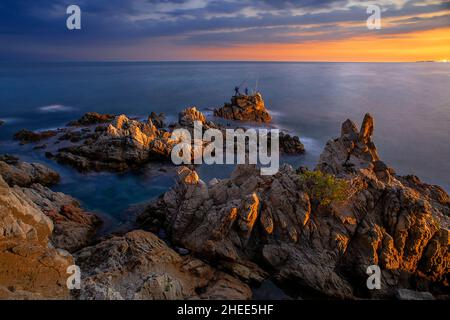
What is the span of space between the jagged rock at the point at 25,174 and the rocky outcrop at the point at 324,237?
58.4 feet

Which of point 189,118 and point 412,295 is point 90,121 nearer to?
point 189,118

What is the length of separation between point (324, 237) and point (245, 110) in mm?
52065

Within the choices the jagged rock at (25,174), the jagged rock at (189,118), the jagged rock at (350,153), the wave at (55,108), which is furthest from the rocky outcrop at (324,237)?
the wave at (55,108)

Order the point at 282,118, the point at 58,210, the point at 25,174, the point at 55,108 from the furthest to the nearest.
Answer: the point at 55,108 → the point at 282,118 → the point at 25,174 → the point at 58,210

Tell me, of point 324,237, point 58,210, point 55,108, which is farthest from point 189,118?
point 55,108

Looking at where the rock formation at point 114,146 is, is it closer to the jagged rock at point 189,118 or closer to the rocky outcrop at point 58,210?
the jagged rock at point 189,118

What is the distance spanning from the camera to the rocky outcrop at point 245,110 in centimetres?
7062

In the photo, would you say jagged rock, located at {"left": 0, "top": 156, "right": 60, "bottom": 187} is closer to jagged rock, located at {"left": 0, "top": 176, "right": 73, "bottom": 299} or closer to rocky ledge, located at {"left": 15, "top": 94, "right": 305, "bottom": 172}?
rocky ledge, located at {"left": 15, "top": 94, "right": 305, "bottom": 172}

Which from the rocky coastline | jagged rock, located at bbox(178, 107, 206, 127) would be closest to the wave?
jagged rock, located at bbox(178, 107, 206, 127)

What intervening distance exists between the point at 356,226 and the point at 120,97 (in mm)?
97090

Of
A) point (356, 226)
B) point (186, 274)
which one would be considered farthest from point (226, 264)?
point (356, 226)

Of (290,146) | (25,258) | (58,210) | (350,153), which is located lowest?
(58,210)

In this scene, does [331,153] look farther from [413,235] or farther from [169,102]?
[169,102]

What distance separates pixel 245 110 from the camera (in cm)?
7088
